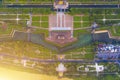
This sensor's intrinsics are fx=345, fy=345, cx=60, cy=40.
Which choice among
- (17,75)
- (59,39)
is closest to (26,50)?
(17,75)

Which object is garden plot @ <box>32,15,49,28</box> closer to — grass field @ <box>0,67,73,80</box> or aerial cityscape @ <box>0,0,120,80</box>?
aerial cityscape @ <box>0,0,120,80</box>

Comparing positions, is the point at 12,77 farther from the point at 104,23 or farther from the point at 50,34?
the point at 104,23

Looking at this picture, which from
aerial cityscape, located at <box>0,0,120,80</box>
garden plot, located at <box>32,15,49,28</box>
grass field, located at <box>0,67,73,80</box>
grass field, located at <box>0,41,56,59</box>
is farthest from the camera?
garden plot, located at <box>32,15,49,28</box>

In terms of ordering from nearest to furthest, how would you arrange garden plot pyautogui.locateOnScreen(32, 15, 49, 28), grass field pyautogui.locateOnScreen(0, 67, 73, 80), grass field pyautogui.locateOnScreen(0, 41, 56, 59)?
grass field pyautogui.locateOnScreen(0, 67, 73, 80), grass field pyautogui.locateOnScreen(0, 41, 56, 59), garden plot pyautogui.locateOnScreen(32, 15, 49, 28)

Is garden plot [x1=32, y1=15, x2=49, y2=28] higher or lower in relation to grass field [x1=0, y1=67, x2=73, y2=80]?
higher

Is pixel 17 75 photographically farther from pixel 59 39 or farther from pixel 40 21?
pixel 40 21

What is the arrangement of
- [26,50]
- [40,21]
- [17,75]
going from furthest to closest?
[40,21] < [26,50] < [17,75]

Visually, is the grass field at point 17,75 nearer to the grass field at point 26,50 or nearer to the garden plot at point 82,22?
the grass field at point 26,50

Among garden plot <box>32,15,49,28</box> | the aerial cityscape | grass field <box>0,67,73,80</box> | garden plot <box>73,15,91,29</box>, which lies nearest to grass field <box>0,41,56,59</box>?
the aerial cityscape

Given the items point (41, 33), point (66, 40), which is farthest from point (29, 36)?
point (66, 40)
